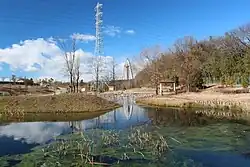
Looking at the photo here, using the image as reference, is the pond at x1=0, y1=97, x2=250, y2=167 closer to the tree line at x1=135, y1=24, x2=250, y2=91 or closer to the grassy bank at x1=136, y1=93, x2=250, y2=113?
the grassy bank at x1=136, y1=93, x2=250, y2=113

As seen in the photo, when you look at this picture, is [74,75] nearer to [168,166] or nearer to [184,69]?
[184,69]

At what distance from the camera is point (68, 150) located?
37.8 feet

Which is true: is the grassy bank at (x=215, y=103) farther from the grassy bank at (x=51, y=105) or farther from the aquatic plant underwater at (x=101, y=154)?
the aquatic plant underwater at (x=101, y=154)

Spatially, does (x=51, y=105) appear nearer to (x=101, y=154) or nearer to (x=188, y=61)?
(x=101, y=154)

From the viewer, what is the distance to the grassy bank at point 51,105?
2803 centimetres

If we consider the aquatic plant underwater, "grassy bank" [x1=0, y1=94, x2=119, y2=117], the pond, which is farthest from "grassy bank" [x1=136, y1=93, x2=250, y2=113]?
the aquatic plant underwater

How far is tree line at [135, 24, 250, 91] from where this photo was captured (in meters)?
46.0

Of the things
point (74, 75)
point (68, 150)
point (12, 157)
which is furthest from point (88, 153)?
point (74, 75)

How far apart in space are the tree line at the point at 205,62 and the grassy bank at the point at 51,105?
1992cm

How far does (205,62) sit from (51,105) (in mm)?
30323

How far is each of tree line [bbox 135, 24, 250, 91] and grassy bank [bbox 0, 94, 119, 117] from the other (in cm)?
1992

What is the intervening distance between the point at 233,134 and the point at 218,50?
38.4m

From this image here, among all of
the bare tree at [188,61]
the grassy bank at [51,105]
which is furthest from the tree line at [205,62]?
the grassy bank at [51,105]

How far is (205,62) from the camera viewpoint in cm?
5081
